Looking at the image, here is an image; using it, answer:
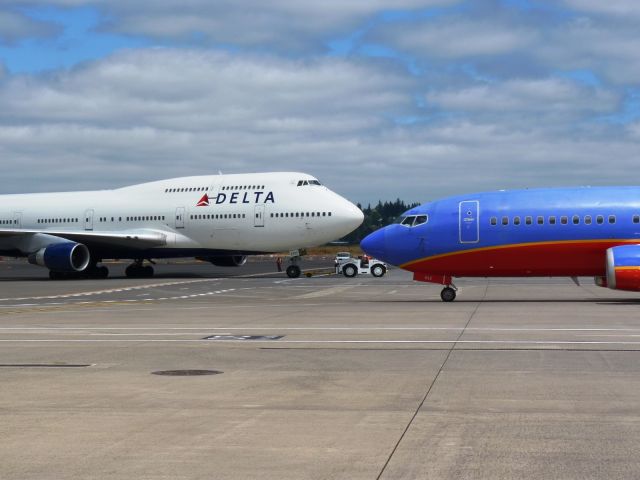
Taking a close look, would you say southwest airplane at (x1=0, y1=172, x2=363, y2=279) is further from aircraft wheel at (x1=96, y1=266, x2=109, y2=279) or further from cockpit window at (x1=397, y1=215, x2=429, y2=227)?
cockpit window at (x1=397, y1=215, x2=429, y2=227)

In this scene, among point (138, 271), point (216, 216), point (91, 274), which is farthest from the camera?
point (138, 271)

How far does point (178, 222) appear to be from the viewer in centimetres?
5422

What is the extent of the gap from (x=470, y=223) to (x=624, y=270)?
17.4 feet

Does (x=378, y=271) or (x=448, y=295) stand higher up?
(x=448, y=295)

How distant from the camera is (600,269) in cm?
3055

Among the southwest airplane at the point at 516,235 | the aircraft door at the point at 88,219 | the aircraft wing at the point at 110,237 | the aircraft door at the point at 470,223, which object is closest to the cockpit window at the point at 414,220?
the southwest airplane at the point at 516,235

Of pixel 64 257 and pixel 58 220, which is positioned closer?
pixel 64 257

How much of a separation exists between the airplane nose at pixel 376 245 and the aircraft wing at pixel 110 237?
24317mm

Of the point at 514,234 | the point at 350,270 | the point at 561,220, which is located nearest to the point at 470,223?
the point at 514,234

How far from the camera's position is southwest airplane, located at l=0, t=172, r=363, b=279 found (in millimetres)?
51531

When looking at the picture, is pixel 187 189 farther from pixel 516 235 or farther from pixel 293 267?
pixel 516 235

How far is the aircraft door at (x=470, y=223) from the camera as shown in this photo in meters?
31.2

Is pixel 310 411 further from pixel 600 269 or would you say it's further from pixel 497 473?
pixel 600 269

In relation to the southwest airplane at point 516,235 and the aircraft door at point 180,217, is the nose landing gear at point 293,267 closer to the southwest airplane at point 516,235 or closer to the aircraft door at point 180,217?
the aircraft door at point 180,217
